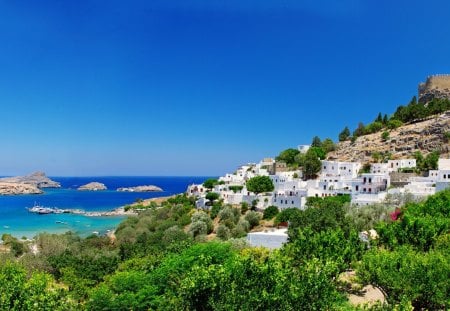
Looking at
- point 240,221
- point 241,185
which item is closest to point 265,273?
point 240,221

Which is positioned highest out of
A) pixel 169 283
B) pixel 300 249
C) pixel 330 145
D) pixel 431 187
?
pixel 330 145

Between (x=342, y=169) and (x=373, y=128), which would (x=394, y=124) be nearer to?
(x=373, y=128)

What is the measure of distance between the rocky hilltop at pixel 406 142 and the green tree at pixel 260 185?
17.3 m

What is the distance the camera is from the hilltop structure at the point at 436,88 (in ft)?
276

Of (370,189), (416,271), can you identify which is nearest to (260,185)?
(370,189)

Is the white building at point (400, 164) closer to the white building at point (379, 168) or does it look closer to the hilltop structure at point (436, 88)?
the white building at point (379, 168)

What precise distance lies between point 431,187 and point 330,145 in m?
36.1

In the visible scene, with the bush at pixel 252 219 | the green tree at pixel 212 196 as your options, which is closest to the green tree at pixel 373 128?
the green tree at pixel 212 196

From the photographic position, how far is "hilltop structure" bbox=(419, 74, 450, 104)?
8406cm

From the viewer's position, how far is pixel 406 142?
65812 millimetres

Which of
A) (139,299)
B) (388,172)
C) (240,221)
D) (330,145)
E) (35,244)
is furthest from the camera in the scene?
(330,145)

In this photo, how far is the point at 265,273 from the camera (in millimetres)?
13039

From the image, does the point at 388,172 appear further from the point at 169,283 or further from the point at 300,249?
the point at 169,283

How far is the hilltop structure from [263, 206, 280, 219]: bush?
52665 millimetres
